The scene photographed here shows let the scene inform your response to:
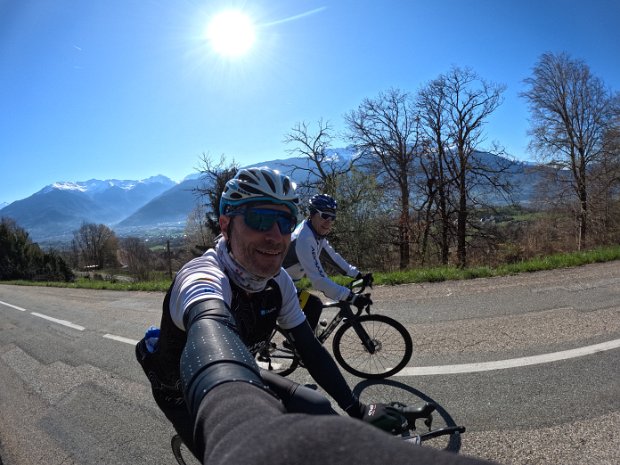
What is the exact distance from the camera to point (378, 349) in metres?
3.98

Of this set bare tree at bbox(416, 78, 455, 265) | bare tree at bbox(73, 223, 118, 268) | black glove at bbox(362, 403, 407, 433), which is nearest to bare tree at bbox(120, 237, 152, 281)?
bare tree at bbox(73, 223, 118, 268)

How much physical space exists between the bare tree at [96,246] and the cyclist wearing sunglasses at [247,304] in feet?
294

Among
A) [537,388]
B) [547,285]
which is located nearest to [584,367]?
[537,388]

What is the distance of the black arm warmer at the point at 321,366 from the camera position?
208 centimetres

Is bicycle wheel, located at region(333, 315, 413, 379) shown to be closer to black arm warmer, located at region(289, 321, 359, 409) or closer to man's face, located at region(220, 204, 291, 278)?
black arm warmer, located at region(289, 321, 359, 409)

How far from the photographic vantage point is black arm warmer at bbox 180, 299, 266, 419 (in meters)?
1.10

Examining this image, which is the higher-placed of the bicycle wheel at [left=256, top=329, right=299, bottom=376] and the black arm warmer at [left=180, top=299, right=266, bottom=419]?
the black arm warmer at [left=180, top=299, right=266, bottom=419]

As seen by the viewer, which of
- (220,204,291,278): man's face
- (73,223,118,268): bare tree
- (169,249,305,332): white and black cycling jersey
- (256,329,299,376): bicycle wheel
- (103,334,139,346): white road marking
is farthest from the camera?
(73,223,118,268): bare tree

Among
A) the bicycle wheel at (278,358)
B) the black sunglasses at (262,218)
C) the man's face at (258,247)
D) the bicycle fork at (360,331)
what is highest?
the black sunglasses at (262,218)

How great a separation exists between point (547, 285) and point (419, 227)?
16.8m

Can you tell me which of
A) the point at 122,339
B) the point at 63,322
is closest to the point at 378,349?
the point at 122,339

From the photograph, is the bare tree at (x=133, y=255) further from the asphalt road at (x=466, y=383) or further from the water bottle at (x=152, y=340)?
the water bottle at (x=152, y=340)

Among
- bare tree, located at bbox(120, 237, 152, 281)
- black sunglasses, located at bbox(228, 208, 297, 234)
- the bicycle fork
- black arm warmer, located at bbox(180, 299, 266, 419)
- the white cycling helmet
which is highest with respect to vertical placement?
the white cycling helmet

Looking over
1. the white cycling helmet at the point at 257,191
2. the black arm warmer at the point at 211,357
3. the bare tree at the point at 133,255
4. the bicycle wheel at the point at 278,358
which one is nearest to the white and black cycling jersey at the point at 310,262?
the bicycle wheel at the point at 278,358
